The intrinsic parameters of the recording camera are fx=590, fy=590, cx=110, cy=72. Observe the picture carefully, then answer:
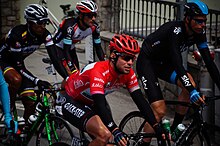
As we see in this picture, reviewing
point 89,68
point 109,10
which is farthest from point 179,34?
point 109,10

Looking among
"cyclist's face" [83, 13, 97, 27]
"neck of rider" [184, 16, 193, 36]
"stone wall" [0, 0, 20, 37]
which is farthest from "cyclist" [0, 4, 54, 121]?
"stone wall" [0, 0, 20, 37]

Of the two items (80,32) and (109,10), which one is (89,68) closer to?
(80,32)

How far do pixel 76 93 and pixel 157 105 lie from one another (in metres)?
Result: 1.17

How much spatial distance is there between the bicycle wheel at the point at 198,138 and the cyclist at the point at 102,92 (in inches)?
35.3

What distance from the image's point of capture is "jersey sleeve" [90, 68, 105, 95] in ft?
19.2

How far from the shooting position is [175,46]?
22.6 ft

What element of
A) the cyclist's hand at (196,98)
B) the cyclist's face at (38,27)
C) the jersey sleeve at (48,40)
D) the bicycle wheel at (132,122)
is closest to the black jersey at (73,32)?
the jersey sleeve at (48,40)

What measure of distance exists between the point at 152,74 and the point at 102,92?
62.0 inches

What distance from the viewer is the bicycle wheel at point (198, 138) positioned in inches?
265

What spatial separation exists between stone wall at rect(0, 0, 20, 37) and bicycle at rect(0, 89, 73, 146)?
23.9 feet

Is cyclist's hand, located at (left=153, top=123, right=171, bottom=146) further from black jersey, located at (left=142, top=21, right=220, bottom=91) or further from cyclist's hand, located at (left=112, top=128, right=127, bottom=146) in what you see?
black jersey, located at (left=142, top=21, right=220, bottom=91)

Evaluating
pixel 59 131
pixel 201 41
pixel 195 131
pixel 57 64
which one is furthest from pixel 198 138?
pixel 57 64

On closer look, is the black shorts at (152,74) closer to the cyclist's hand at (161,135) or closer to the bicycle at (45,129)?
the bicycle at (45,129)

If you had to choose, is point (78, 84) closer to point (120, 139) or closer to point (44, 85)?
point (44, 85)
